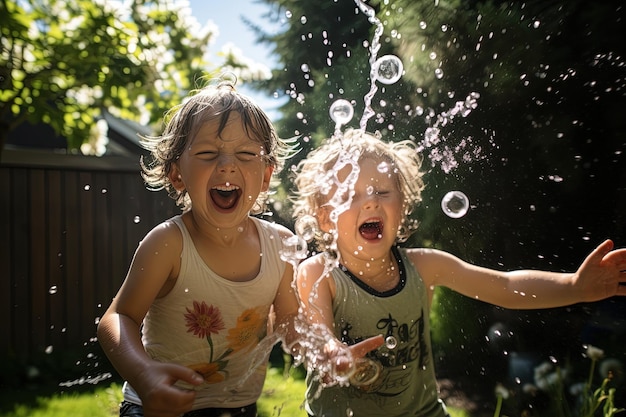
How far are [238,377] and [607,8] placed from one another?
1986 mm

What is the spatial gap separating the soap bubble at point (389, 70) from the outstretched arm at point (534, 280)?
723 mm

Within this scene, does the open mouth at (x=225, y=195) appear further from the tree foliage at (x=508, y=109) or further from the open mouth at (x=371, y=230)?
the tree foliage at (x=508, y=109)

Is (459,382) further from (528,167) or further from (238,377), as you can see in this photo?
(238,377)

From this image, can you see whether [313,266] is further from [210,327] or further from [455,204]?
[455,204]

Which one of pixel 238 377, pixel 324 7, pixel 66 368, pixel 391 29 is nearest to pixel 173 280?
pixel 238 377

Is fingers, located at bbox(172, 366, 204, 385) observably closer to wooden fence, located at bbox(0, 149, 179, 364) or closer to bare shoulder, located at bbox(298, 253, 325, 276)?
bare shoulder, located at bbox(298, 253, 325, 276)

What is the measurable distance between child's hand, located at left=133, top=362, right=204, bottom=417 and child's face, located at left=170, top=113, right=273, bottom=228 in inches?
23.2

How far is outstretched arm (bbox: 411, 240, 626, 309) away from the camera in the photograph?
1.73 metres

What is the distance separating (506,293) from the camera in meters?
1.86

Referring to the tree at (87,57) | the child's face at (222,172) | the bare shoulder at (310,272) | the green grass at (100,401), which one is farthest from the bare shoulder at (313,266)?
the tree at (87,57)

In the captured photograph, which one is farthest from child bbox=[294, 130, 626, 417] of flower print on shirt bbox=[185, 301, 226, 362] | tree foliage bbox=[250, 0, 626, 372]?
tree foliage bbox=[250, 0, 626, 372]

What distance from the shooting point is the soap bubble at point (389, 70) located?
7.22ft

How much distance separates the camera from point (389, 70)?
2.22m

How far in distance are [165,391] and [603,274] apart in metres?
1.39
